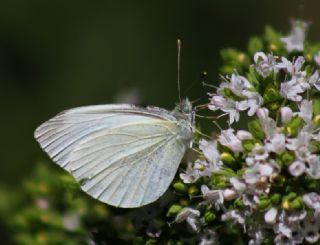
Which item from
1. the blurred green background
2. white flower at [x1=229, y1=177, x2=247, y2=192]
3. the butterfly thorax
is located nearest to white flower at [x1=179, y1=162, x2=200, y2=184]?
the butterfly thorax

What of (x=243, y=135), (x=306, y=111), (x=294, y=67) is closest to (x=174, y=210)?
(x=243, y=135)

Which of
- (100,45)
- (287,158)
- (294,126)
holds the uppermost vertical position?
(294,126)

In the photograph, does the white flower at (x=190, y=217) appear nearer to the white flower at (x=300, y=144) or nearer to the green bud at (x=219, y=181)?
the green bud at (x=219, y=181)

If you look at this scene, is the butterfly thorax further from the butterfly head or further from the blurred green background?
the blurred green background

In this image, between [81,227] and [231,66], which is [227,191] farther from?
[81,227]

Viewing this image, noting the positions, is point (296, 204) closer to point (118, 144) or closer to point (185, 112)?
point (185, 112)

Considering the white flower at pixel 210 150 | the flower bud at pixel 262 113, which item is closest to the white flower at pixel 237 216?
the white flower at pixel 210 150
